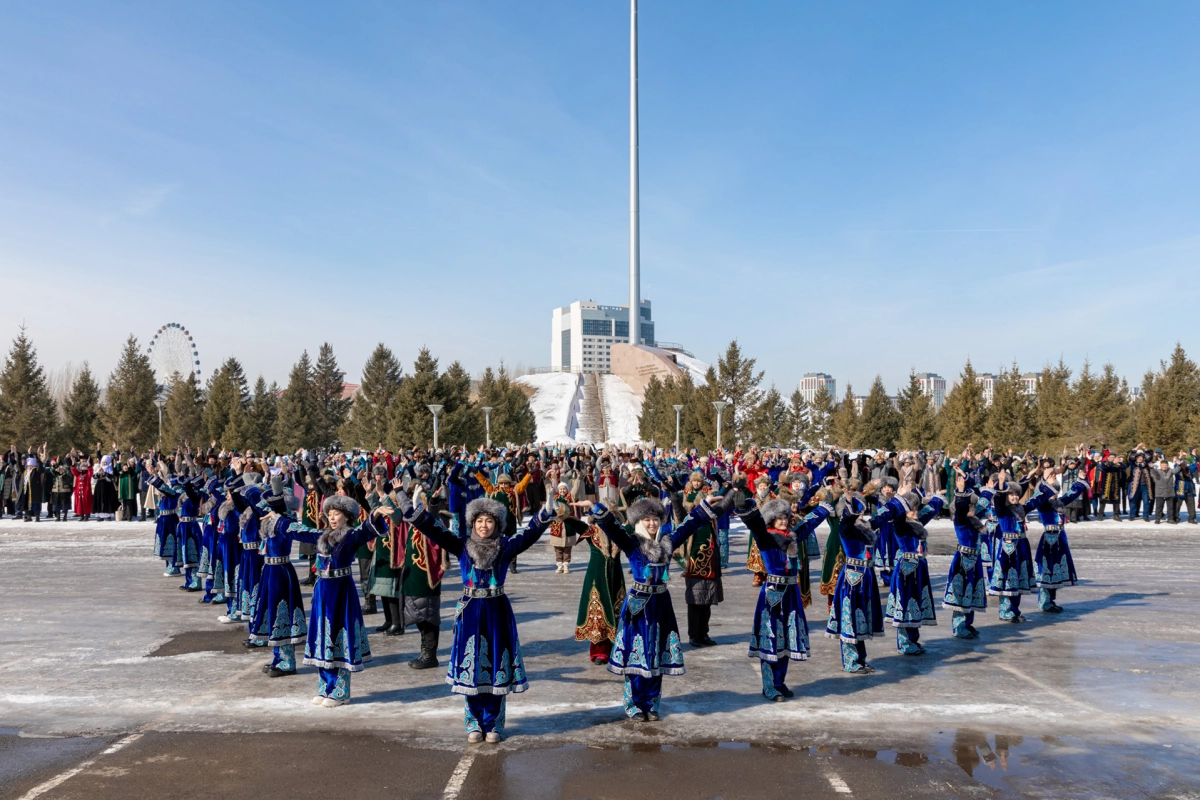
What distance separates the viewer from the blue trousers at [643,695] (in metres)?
6.77

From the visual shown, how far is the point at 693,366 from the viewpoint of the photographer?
130 m

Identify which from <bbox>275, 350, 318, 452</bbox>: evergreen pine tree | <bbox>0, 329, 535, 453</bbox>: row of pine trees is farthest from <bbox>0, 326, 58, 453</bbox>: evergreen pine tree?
<bbox>275, 350, 318, 452</bbox>: evergreen pine tree

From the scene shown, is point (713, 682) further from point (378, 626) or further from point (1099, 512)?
point (1099, 512)

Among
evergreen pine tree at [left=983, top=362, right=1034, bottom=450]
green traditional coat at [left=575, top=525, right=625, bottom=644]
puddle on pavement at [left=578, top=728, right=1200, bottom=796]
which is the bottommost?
puddle on pavement at [left=578, top=728, right=1200, bottom=796]

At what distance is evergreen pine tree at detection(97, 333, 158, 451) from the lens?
156ft

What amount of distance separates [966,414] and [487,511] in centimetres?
4017

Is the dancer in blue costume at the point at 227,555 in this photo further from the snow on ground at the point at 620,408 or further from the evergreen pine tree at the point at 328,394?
the snow on ground at the point at 620,408

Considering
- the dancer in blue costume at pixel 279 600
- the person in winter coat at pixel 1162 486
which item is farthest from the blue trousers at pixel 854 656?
the person in winter coat at pixel 1162 486

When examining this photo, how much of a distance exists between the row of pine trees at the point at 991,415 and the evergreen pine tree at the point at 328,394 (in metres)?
29.9

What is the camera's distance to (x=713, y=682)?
7.94 meters

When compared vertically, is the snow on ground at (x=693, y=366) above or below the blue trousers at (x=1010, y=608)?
above

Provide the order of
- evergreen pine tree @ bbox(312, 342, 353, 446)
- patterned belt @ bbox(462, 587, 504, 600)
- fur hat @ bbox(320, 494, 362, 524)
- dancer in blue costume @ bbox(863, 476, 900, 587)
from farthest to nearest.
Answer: evergreen pine tree @ bbox(312, 342, 353, 446) < dancer in blue costume @ bbox(863, 476, 900, 587) < fur hat @ bbox(320, 494, 362, 524) < patterned belt @ bbox(462, 587, 504, 600)

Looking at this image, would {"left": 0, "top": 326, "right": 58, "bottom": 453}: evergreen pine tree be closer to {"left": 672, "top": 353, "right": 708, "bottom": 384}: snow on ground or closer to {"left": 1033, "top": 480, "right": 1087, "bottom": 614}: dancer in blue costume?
{"left": 1033, "top": 480, "right": 1087, "bottom": 614}: dancer in blue costume

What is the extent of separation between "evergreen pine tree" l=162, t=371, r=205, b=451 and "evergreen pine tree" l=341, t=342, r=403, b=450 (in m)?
11.3
